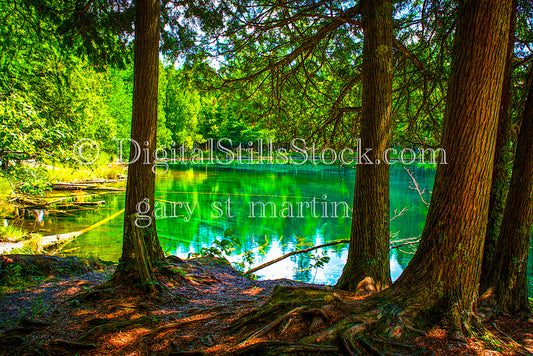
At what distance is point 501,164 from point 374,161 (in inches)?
57.2

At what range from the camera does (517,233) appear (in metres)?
3.71

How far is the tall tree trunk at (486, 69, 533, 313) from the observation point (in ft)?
12.1

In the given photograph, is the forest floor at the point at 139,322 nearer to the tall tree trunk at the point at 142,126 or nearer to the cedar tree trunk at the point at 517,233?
the cedar tree trunk at the point at 517,233

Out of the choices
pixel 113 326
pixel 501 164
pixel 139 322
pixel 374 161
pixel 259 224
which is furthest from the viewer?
pixel 259 224

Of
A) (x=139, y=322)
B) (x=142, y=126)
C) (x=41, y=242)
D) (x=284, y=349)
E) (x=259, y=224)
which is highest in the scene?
(x=142, y=126)

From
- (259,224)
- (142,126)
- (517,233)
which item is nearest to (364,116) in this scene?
(517,233)

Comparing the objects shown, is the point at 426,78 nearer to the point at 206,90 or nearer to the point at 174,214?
the point at 206,90

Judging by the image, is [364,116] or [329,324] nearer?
[329,324]

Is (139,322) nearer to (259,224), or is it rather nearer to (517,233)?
(517,233)

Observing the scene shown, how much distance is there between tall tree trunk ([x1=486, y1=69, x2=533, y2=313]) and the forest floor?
277 millimetres

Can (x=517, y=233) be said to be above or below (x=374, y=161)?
below

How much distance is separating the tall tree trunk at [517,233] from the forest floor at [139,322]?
277 millimetres

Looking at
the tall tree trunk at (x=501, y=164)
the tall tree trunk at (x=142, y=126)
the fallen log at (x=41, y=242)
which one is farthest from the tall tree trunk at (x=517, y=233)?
the fallen log at (x=41, y=242)

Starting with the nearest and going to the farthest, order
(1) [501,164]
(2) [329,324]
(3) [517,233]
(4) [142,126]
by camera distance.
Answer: (2) [329,324] → (3) [517,233] → (1) [501,164] → (4) [142,126]
